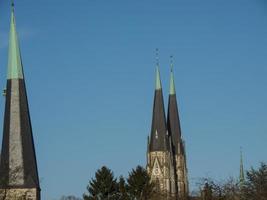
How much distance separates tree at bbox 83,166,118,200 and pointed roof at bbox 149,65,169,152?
29187mm

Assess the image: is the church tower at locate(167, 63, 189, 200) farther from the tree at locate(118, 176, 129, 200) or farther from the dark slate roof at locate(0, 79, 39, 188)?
the dark slate roof at locate(0, 79, 39, 188)

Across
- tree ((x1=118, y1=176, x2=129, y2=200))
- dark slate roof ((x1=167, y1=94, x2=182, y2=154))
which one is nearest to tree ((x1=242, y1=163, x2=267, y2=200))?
tree ((x1=118, y1=176, x2=129, y2=200))

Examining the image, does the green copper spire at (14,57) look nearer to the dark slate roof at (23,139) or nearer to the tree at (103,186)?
the dark slate roof at (23,139)

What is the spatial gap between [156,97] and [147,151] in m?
7.67

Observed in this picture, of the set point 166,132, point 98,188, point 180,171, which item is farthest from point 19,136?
point 180,171

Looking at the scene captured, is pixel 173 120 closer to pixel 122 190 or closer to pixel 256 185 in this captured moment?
pixel 122 190

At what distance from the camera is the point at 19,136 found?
246ft

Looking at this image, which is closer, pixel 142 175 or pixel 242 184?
pixel 242 184

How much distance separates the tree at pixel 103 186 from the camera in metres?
82.9

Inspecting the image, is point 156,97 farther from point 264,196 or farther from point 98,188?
point 264,196

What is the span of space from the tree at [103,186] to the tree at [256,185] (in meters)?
25.6

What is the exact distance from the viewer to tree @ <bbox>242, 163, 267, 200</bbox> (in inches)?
1759

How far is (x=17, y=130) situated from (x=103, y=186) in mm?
10698

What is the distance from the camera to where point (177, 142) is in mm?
119688
